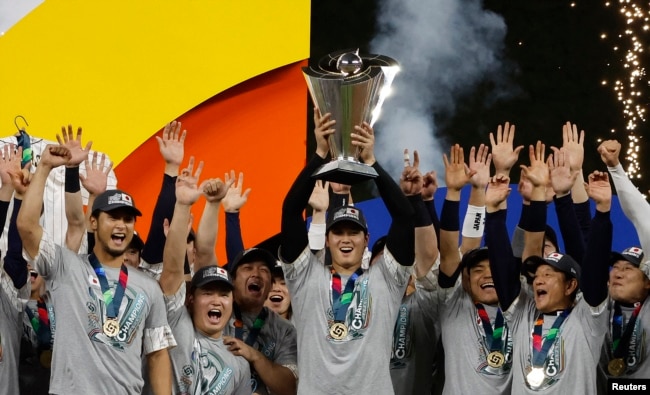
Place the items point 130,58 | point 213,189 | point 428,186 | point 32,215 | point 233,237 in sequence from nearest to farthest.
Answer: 1. point 32,215
2. point 213,189
3. point 428,186
4. point 233,237
5. point 130,58

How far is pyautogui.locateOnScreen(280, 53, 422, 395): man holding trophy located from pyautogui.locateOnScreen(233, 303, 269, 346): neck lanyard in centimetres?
43

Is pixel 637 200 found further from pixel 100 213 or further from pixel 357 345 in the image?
pixel 100 213

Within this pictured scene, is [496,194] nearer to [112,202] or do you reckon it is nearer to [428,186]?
[428,186]

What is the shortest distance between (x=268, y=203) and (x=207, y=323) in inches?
93.0

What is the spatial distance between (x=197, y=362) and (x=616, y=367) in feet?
6.53

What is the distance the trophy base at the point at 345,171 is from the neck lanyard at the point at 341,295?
0.50 meters

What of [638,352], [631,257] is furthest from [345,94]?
[638,352]

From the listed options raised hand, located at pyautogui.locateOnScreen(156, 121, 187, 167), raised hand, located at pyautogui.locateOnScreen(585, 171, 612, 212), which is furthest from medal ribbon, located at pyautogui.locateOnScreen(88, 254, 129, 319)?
raised hand, located at pyautogui.locateOnScreen(585, 171, 612, 212)

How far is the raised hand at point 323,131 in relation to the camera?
5.07 metres

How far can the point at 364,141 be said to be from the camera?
5.03 m

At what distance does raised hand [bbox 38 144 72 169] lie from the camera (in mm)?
4926

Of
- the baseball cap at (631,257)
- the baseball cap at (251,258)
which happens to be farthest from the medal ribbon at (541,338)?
the baseball cap at (251,258)

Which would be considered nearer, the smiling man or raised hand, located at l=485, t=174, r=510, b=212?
the smiling man

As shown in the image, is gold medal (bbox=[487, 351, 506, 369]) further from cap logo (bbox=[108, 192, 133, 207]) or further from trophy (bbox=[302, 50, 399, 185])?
cap logo (bbox=[108, 192, 133, 207])
